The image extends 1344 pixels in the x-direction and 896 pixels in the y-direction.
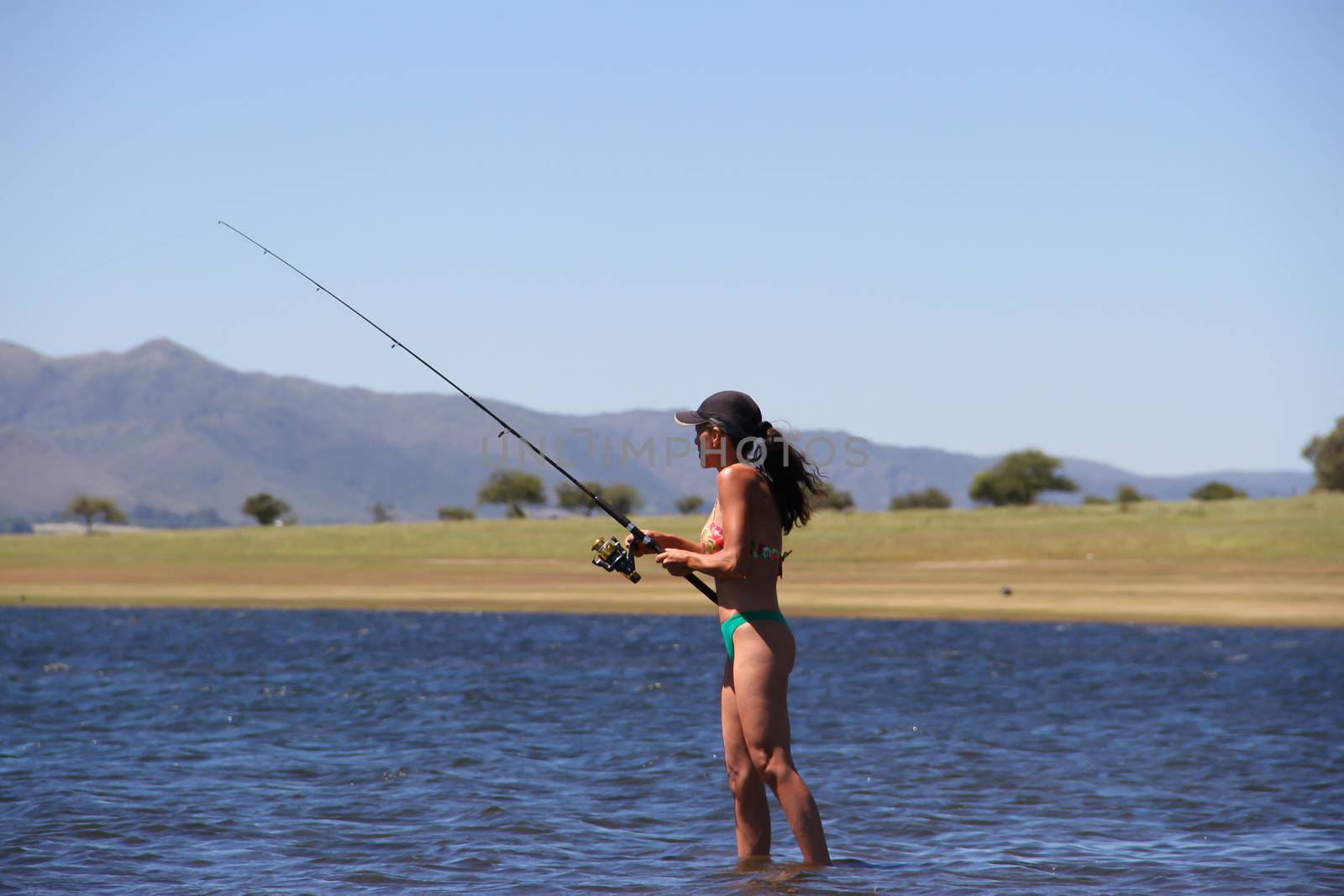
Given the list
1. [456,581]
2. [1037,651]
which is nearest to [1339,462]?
[456,581]

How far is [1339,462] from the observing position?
8394cm

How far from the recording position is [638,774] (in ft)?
35.4

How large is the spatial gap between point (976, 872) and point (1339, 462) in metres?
85.1

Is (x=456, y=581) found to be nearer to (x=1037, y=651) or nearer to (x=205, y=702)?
(x=1037, y=651)

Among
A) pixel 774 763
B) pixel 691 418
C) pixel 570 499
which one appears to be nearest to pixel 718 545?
pixel 691 418

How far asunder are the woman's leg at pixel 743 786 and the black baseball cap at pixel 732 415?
1101 mm

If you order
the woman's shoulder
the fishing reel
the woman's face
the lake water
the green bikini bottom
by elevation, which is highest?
the woman's face

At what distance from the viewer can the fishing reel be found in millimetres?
7113

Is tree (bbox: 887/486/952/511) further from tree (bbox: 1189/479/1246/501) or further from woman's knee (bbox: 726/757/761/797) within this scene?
woman's knee (bbox: 726/757/761/797)

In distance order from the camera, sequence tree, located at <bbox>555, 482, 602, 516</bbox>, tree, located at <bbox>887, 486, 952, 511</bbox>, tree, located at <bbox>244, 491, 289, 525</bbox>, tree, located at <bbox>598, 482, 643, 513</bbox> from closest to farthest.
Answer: tree, located at <bbox>598, 482, 643, 513</bbox> → tree, located at <bbox>887, 486, 952, 511</bbox> → tree, located at <bbox>555, 482, 602, 516</bbox> → tree, located at <bbox>244, 491, 289, 525</bbox>

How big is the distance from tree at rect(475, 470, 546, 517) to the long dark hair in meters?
93.9

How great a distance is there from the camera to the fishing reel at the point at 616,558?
7113 mm

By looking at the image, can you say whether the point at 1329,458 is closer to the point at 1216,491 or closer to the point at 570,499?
the point at 1216,491

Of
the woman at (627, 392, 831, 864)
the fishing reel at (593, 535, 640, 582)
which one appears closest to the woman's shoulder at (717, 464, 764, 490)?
the woman at (627, 392, 831, 864)
